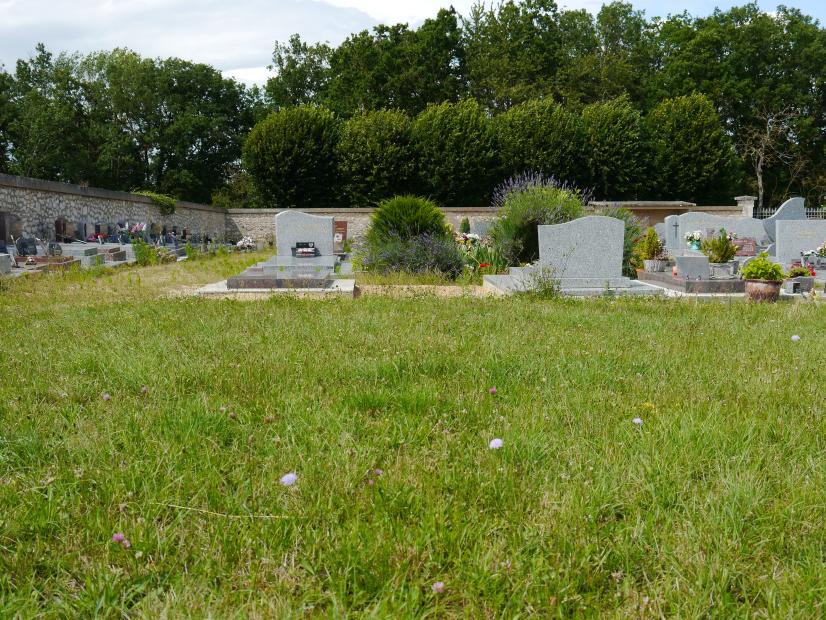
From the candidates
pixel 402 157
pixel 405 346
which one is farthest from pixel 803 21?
pixel 405 346

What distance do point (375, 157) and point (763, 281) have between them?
71.6ft

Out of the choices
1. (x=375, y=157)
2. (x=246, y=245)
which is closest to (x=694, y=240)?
(x=246, y=245)

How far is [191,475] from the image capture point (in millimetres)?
2627

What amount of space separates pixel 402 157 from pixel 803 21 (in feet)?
102

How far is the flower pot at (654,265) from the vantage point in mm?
12703

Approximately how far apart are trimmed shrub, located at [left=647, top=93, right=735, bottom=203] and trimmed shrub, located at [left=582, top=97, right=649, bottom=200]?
3.91ft

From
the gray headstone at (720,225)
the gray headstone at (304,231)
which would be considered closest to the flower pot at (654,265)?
the gray headstone at (720,225)

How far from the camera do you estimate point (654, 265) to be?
41.7 ft

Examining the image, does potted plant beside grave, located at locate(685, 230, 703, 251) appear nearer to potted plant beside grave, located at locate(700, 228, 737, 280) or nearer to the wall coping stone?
potted plant beside grave, located at locate(700, 228, 737, 280)

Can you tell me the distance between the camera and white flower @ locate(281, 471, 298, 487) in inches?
96.3

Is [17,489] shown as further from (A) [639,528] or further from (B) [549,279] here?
(B) [549,279]

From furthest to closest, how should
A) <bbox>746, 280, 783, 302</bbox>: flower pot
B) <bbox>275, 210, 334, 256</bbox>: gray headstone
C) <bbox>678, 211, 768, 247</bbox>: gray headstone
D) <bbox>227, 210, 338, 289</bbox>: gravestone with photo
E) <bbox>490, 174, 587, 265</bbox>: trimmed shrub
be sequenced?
<bbox>678, 211, 768, 247</bbox>: gray headstone → <bbox>275, 210, 334, 256</bbox>: gray headstone → <bbox>490, 174, 587, 265</bbox>: trimmed shrub → <bbox>227, 210, 338, 289</bbox>: gravestone with photo → <bbox>746, 280, 783, 302</bbox>: flower pot

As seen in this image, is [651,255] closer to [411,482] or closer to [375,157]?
[411,482]

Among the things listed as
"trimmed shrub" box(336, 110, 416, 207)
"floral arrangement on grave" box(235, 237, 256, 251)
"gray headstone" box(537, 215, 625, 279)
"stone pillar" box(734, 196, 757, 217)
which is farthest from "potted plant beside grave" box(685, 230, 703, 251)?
"stone pillar" box(734, 196, 757, 217)
